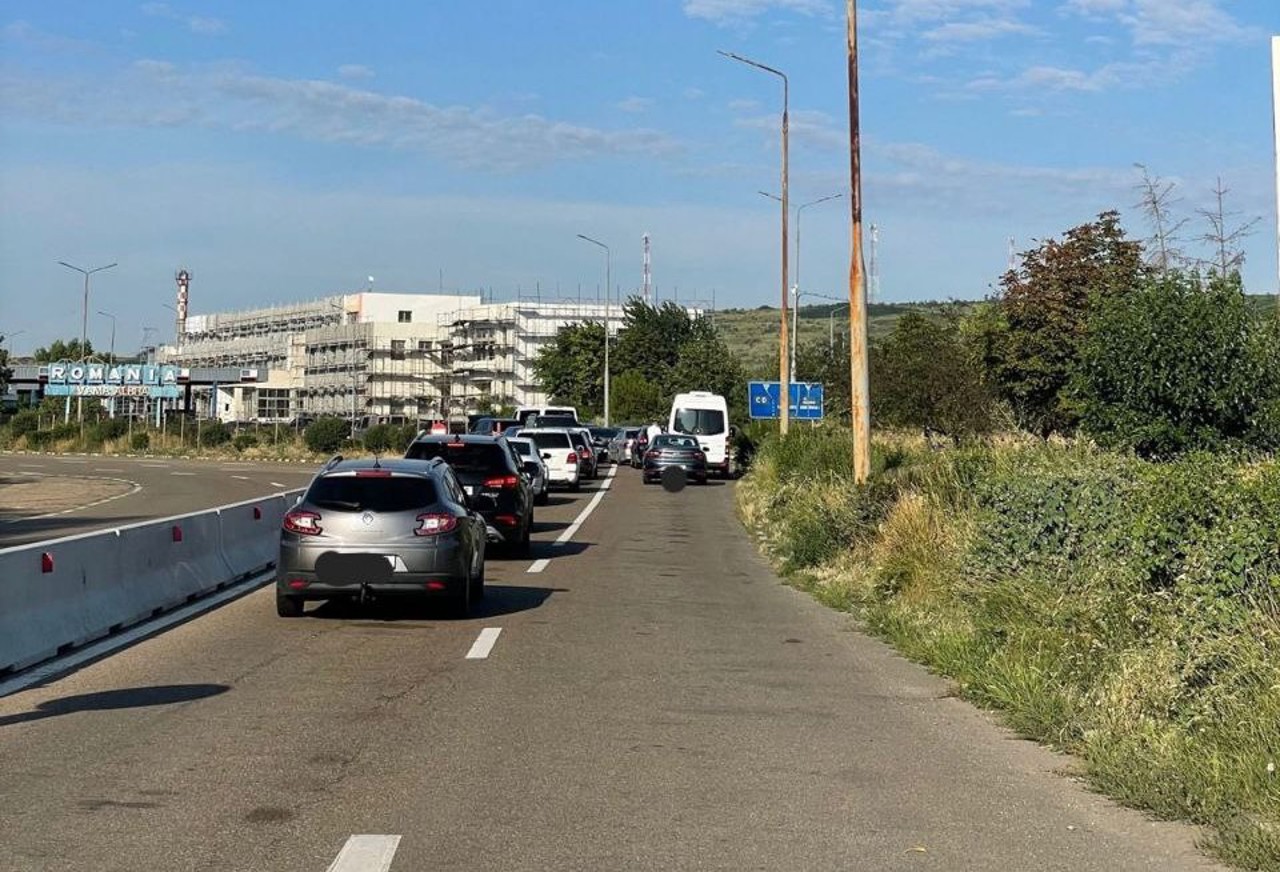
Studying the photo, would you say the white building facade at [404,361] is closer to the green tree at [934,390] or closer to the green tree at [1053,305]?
the green tree at [934,390]

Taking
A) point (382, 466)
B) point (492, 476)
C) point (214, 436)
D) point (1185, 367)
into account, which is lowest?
point (214, 436)

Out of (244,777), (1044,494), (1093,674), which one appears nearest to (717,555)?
(1044,494)

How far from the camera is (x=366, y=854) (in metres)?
→ 6.52

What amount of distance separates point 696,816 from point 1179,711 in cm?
317

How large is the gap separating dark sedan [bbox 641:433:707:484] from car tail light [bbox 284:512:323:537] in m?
31.9

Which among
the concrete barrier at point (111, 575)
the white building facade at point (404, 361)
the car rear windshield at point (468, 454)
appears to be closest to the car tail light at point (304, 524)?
the concrete barrier at point (111, 575)

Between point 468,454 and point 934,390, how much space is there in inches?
830

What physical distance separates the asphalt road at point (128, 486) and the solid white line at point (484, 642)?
45.7 feet

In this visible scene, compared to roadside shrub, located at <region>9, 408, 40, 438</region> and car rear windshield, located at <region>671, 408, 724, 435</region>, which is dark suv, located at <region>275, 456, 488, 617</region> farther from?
roadside shrub, located at <region>9, 408, 40, 438</region>

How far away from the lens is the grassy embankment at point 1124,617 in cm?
787

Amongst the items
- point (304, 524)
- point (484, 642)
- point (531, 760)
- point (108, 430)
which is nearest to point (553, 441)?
point (304, 524)

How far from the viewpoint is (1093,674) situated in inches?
404

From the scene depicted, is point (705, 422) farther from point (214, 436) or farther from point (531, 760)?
point (531, 760)

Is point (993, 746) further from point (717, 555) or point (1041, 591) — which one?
point (717, 555)
